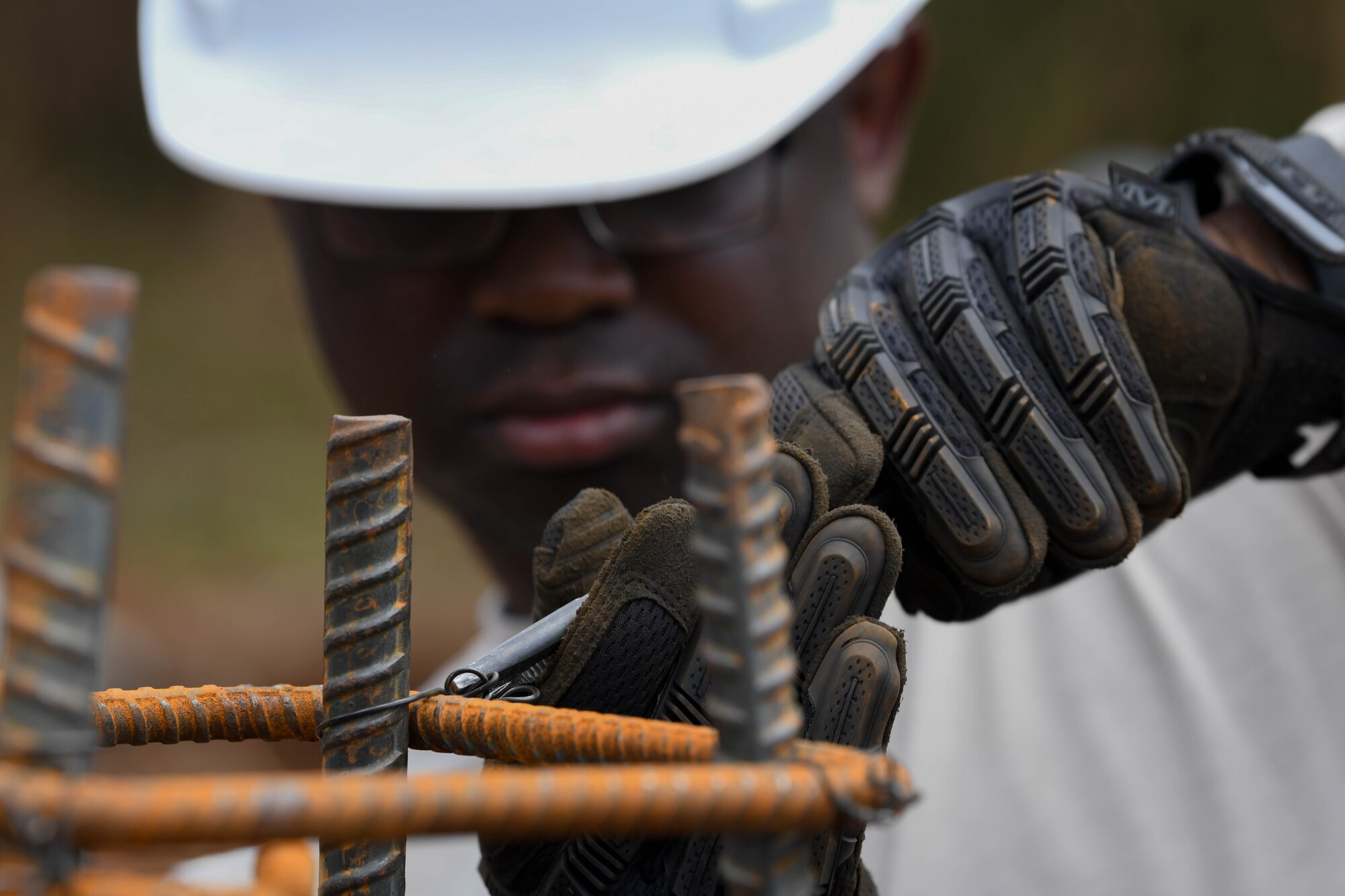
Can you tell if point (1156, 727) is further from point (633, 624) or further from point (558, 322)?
point (633, 624)

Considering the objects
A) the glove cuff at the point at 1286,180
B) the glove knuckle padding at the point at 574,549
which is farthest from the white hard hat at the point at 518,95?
the glove knuckle padding at the point at 574,549

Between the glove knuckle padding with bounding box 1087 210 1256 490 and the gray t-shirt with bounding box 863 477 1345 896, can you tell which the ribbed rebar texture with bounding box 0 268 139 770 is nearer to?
the glove knuckle padding with bounding box 1087 210 1256 490

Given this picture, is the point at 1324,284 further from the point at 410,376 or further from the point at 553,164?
the point at 410,376

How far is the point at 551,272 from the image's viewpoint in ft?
4.38

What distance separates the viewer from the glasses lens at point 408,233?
136 centimetres

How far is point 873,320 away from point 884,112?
108cm

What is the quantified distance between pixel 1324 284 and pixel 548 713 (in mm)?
704

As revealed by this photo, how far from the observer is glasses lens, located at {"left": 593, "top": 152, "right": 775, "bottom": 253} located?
1.34 m

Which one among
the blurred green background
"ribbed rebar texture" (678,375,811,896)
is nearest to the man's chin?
"ribbed rebar texture" (678,375,811,896)

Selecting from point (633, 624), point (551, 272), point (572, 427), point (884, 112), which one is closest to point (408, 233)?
point (551, 272)

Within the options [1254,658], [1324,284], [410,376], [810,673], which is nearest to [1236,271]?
[1324,284]

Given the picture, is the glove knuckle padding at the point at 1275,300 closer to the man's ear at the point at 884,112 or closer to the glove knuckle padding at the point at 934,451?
the glove knuckle padding at the point at 934,451

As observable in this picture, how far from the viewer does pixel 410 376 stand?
1.46 m

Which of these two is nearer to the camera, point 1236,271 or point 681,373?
point 1236,271
